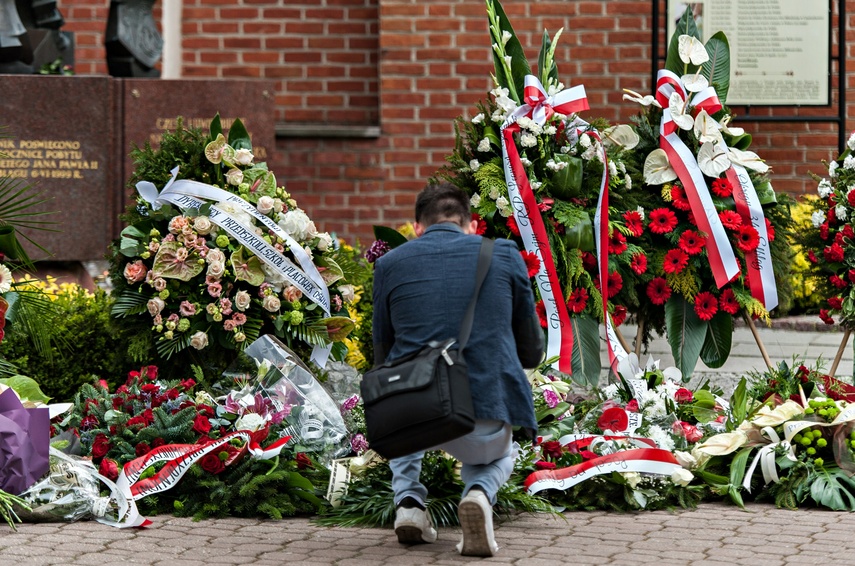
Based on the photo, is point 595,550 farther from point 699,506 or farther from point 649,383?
point 649,383

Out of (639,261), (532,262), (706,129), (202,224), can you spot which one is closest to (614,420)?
(532,262)

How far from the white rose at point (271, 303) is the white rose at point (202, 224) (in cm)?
40

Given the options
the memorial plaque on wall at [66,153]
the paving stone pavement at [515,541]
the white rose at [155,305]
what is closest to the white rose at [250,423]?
the paving stone pavement at [515,541]

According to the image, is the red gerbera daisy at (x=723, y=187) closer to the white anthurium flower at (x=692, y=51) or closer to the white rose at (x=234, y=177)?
the white anthurium flower at (x=692, y=51)

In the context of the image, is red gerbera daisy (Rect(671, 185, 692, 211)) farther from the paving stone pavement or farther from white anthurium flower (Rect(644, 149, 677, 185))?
the paving stone pavement

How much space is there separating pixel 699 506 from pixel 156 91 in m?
4.97

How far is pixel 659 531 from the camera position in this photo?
4539 millimetres

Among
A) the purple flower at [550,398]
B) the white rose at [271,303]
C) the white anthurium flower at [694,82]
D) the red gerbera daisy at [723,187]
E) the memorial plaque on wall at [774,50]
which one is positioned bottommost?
the purple flower at [550,398]

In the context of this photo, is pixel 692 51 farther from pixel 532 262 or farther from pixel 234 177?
pixel 234 177

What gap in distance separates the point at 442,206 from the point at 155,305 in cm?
174

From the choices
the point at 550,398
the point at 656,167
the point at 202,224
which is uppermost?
the point at 656,167

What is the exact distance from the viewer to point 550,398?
17.8ft

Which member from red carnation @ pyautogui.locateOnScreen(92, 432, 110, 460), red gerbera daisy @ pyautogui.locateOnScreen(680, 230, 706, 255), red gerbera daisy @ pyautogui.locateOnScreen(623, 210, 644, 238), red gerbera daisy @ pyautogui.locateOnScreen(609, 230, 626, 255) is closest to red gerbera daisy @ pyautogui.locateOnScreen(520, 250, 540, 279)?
red gerbera daisy @ pyautogui.locateOnScreen(609, 230, 626, 255)

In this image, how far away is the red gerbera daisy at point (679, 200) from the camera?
20.2 feet
